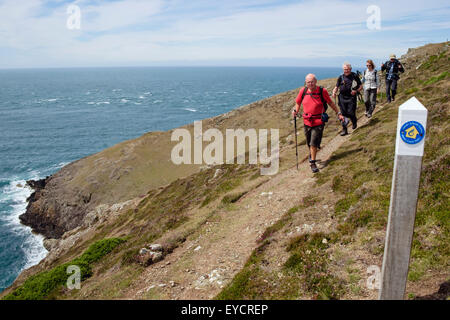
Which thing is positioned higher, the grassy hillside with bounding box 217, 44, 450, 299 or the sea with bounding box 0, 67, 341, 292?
the grassy hillside with bounding box 217, 44, 450, 299

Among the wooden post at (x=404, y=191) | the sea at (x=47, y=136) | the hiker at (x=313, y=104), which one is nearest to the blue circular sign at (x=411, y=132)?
the wooden post at (x=404, y=191)

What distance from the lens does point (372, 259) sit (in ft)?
23.8

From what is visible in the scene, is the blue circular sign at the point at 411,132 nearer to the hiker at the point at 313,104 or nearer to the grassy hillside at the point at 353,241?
the grassy hillside at the point at 353,241

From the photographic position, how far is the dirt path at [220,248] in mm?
8914

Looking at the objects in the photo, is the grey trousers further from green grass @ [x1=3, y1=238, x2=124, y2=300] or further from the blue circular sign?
green grass @ [x1=3, y1=238, x2=124, y2=300]

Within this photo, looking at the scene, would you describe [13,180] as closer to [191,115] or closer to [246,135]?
[246,135]

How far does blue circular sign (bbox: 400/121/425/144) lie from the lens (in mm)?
3992

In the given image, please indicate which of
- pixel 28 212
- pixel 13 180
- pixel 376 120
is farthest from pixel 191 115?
pixel 376 120

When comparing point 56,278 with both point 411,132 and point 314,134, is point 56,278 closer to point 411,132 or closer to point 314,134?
point 314,134

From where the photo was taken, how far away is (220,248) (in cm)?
1077

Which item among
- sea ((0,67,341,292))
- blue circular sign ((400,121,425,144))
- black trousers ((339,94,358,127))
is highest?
black trousers ((339,94,358,127))

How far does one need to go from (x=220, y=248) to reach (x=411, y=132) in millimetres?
8088

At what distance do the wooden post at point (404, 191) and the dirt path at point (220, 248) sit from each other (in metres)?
4.96

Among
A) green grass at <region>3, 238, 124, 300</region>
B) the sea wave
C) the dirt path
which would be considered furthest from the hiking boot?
the sea wave
